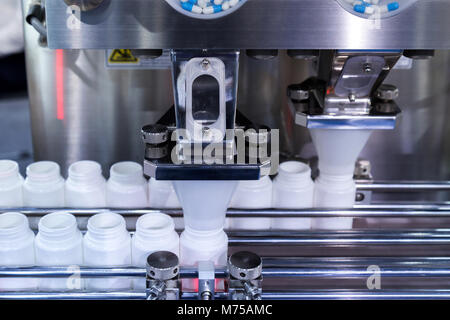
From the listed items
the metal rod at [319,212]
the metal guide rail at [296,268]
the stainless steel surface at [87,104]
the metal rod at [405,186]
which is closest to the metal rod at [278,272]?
the metal guide rail at [296,268]

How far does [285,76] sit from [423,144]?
1.15 feet

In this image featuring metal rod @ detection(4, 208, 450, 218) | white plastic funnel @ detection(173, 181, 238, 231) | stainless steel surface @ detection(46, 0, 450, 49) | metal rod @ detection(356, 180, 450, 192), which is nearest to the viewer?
stainless steel surface @ detection(46, 0, 450, 49)

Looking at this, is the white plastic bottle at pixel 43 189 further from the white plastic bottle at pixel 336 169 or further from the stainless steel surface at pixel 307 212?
the white plastic bottle at pixel 336 169

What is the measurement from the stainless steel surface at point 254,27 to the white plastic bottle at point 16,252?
29 centimetres

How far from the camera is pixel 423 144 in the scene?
129cm

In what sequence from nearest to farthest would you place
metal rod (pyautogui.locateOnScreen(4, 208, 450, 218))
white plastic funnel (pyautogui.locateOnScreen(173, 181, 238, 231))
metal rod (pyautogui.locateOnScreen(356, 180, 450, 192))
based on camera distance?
white plastic funnel (pyautogui.locateOnScreen(173, 181, 238, 231)), metal rod (pyautogui.locateOnScreen(4, 208, 450, 218)), metal rod (pyautogui.locateOnScreen(356, 180, 450, 192))

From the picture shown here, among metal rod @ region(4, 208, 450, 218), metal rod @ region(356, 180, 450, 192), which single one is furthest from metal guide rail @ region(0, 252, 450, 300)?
metal rod @ region(356, 180, 450, 192)

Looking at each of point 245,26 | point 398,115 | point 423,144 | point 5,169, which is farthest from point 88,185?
point 423,144

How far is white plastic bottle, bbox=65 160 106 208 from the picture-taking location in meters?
1.00

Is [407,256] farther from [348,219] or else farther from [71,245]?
[71,245]

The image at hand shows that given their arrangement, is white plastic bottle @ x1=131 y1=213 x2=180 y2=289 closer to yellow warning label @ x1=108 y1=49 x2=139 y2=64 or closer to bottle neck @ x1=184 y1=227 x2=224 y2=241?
bottle neck @ x1=184 y1=227 x2=224 y2=241

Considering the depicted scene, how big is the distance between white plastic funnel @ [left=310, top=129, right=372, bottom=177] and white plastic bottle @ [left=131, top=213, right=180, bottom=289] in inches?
12.1

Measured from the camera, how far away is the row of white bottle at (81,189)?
1.00 metres

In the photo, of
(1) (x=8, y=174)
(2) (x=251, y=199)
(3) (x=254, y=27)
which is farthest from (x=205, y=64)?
(1) (x=8, y=174)
